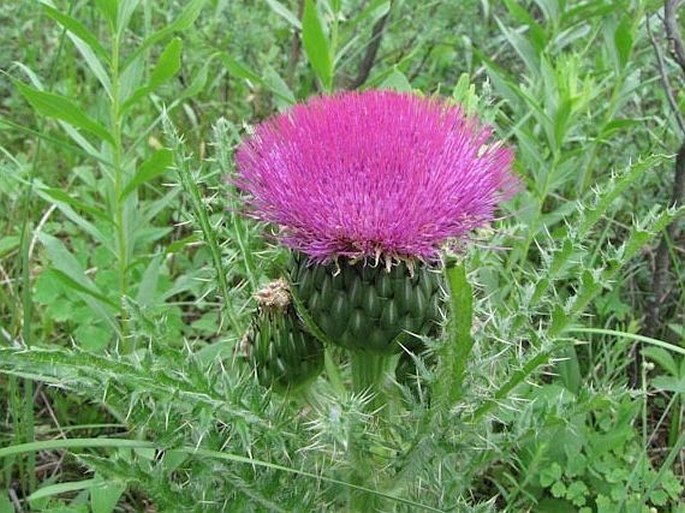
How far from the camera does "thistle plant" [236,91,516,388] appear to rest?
1.84 metres

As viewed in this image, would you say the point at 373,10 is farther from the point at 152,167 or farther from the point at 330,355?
the point at 330,355

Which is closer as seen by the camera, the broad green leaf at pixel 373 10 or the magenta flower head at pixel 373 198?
the magenta flower head at pixel 373 198

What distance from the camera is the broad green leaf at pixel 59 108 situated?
7.50 ft

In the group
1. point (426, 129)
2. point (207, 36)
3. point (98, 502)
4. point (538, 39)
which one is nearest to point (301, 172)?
point (426, 129)

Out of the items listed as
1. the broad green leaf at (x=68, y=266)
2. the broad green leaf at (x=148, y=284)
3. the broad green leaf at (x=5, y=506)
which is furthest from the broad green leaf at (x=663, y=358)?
the broad green leaf at (x=5, y=506)

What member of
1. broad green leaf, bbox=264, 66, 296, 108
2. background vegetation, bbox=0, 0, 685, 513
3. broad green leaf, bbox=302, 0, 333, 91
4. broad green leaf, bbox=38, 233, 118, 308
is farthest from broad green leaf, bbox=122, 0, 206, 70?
broad green leaf, bbox=38, 233, 118, 308

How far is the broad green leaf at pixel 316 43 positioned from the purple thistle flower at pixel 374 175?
0.64m

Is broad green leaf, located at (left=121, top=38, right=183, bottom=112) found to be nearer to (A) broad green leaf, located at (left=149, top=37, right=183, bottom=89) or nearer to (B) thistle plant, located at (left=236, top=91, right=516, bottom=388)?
(A) broad green leaf, located at (left=149, top=37, right=183, bottom=89)

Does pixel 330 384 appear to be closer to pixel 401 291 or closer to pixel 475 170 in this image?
pixel 401 291

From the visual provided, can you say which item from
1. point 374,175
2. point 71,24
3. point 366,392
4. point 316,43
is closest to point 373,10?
point 316,43

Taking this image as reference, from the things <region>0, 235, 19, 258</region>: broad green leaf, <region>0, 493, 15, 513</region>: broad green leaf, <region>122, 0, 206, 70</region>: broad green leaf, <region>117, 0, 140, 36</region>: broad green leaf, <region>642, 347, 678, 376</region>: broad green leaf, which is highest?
<region>117, 0, 140, 36</region>: broad green leaf

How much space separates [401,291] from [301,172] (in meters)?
0.34

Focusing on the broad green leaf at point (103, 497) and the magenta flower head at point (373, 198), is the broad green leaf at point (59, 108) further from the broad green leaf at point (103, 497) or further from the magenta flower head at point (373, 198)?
the broad green leaf at point (103, 497)

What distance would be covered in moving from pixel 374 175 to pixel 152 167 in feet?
2.87
